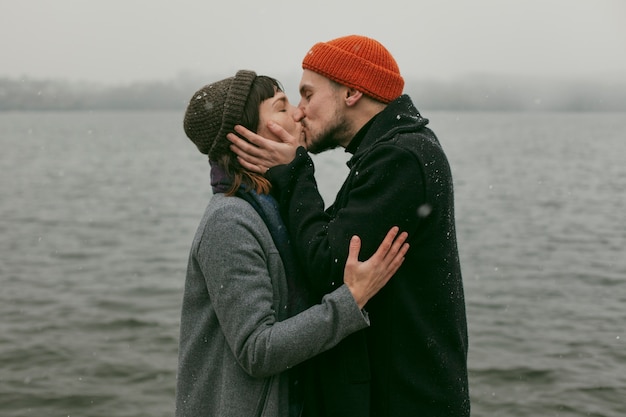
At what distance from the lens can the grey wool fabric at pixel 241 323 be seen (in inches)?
114

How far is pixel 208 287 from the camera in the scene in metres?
2.98

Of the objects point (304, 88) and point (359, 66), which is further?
point (304, 88)

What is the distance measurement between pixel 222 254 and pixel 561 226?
2187cm

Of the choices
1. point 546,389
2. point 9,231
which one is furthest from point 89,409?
point 9,231

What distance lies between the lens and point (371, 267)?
296 centimetres

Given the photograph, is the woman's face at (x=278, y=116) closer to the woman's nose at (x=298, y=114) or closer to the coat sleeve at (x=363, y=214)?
the woman's nose at (x=298, y=114)

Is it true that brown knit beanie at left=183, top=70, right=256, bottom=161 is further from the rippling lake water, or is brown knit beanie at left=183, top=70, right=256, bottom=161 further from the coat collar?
the rippling lake water

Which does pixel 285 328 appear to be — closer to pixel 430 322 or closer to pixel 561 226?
pixel 430 322

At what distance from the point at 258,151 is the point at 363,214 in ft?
1.73

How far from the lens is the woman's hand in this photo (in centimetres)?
296

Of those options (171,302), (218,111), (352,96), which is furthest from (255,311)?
(171,302)

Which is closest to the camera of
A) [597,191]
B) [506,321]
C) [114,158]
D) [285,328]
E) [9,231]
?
[285,328]

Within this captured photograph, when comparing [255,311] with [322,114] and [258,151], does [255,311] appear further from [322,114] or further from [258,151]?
[322,114]

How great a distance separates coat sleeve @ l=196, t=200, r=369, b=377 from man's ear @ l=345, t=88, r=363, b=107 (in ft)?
2.70
